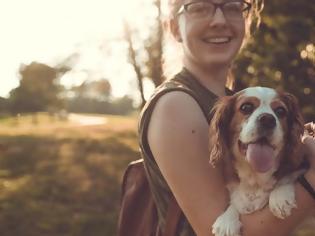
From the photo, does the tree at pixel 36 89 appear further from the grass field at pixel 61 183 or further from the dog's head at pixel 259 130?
the dog's head at pixel 259 130

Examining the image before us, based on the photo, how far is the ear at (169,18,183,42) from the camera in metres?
3.29

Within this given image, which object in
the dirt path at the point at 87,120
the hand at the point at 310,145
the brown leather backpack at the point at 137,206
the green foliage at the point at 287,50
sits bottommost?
the dirt path at the point at 87,120

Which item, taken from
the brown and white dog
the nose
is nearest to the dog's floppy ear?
the brown and white dog

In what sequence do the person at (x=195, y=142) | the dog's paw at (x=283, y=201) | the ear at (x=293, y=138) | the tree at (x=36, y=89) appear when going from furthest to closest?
the tree at (x=36, y=89)
the ear at (x=293, y=138)
the person at (x=195, y=142)
the dog's paw at (x=283, y=201)

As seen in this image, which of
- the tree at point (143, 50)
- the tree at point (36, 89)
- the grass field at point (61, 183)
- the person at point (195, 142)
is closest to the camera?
the person at point (195, 142)

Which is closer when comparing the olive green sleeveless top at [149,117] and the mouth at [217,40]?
the olive green sleeveless top at [149,117]

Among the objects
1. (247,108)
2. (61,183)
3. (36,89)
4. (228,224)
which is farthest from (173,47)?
(36,89)

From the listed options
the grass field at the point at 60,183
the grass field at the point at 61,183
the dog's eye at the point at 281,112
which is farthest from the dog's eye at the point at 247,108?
the grass field at the point at 60,183

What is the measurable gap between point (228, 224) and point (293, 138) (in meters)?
0.45

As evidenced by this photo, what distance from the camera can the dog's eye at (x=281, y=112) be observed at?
2.94m

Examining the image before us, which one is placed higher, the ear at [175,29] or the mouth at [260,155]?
the ear at [175,29]

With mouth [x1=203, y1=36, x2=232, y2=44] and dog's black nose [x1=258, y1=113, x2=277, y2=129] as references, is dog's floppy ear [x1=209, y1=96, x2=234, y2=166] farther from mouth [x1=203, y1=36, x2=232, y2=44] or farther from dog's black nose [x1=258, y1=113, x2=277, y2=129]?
mouth [x1=203, y1=36, x2=232, y2=44]

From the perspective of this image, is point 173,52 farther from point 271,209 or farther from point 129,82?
point 129,82

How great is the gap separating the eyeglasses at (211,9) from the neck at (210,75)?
22 centimetres
